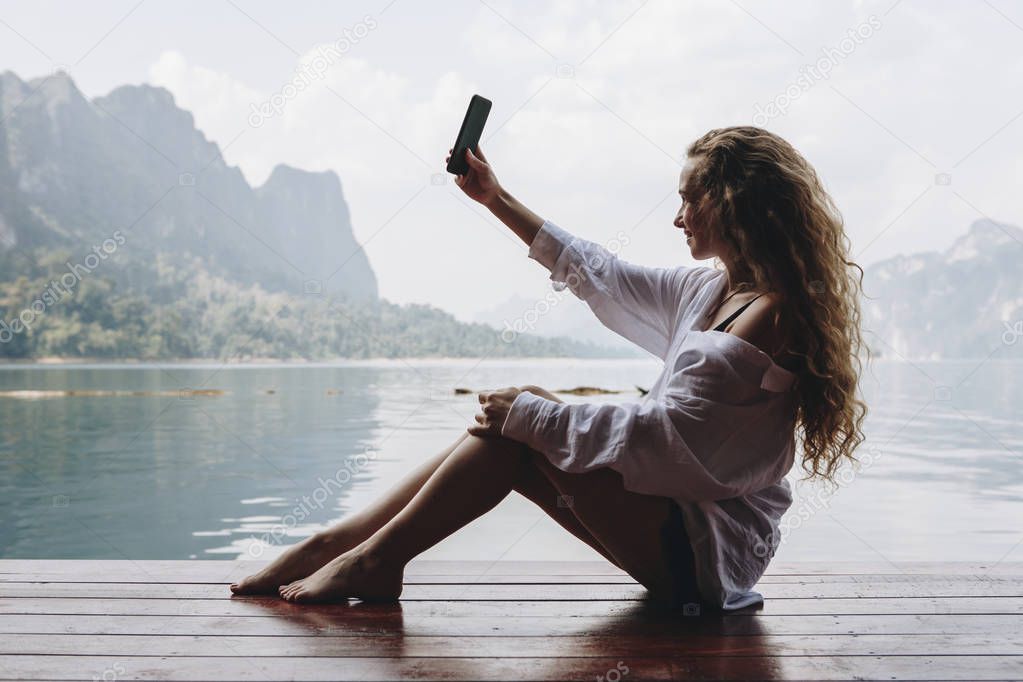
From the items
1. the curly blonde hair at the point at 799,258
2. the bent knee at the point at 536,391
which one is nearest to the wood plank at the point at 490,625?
the curly blonde hair at the point at 799,258

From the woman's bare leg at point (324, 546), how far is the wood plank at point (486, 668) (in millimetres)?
363

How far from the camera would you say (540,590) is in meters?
1.76

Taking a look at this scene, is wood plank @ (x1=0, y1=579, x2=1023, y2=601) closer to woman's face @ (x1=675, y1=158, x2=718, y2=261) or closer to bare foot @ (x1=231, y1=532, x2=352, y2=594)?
bare foot @ (x1=231, y1=532, x2=352, y2=594)

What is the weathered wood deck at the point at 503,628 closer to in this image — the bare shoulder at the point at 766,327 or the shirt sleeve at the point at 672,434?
the shirt sleeve at the point at 672,434

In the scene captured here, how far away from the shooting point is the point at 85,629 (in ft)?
4.90

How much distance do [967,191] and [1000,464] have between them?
23.0m

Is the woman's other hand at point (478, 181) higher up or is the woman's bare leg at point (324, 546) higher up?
the woman's other hand at point (478, 181)

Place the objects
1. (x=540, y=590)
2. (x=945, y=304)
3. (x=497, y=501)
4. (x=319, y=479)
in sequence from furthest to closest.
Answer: (x=945, y=304), (x=319, y=479), (x=540, y=590), (x=497, y=501)

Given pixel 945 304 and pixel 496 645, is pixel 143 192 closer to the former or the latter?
pixel 945 304

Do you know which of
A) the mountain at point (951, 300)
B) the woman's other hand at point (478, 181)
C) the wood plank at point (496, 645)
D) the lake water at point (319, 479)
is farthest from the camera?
the mountain at point (951, 300)

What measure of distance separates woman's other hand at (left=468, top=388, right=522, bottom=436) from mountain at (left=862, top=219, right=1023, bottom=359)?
13.3 meters

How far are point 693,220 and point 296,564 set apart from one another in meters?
0.94

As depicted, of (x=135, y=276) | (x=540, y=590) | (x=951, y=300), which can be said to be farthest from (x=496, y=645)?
(x=135, y=276)

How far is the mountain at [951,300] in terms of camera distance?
53.9 feet
